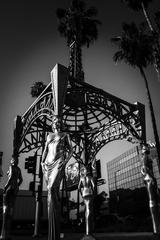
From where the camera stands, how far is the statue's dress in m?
4.84

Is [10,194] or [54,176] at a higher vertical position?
[54,176]

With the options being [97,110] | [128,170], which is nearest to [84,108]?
[97,110]

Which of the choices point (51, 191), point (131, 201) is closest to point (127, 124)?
point (51, 191)

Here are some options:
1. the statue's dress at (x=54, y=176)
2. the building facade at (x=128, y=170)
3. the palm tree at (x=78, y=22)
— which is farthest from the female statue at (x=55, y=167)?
the building facade at (x=128, y=170)

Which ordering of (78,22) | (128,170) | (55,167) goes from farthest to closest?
(128,170)
(78,22)
(55,167)

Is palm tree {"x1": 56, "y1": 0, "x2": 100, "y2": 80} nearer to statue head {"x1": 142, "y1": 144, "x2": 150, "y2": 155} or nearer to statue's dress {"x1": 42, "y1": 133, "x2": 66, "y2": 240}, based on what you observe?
statue head {"x1": 142, "y1": 144, "x2": 150, "y2": 155}

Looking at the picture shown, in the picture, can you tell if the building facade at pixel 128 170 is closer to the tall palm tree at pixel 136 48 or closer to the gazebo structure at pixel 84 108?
the tall palm tree at pixel 136 48

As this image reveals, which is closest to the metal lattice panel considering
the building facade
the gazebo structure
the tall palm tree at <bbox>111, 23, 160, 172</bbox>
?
the gazebo structure

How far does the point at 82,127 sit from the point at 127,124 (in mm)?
4384

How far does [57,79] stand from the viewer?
7.40m

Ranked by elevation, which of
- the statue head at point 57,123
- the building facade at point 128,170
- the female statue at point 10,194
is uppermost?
the building facade at point 128,170

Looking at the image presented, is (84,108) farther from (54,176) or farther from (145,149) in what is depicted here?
(54,176)

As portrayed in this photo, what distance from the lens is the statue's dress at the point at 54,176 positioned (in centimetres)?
484

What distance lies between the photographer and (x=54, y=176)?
16.9ft
